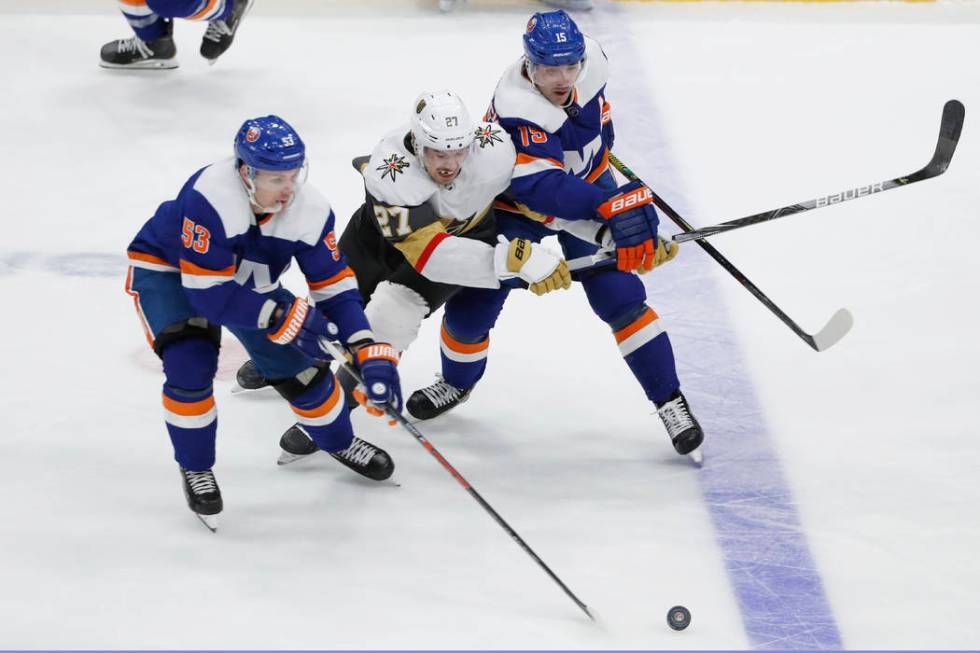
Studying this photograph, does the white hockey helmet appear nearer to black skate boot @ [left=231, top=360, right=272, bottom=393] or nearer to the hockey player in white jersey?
the hockey player in white jersey

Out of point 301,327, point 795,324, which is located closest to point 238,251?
point 301,327

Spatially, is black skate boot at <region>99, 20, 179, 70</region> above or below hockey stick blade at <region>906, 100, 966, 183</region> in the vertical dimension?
below

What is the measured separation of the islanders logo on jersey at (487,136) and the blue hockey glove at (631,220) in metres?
0.31

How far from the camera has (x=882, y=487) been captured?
3580 mm

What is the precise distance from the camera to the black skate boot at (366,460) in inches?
139

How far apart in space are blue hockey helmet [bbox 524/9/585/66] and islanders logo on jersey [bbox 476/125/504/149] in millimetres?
201

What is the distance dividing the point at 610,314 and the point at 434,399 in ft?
1.88

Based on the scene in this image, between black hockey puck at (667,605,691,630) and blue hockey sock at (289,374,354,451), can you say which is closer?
black hockey puck at (667,605,691,630)

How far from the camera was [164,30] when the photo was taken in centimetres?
565

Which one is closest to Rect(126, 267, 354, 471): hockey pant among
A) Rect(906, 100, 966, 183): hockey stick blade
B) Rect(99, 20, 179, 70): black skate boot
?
Rect(906, 100, 966, 183): hockey stick blade

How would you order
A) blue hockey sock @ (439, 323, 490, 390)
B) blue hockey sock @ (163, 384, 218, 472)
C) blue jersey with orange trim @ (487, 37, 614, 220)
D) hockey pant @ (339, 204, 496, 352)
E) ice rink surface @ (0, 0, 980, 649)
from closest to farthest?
ice rink surface @ (0, 0, 980, 649), blue hockey sock @ (163, 384, 218, 472), blue jersey with orange trim @ (487, 37, 614, 220), hockey pant @ (339, 204, 496, 352), blue hockey sock @ (439, 323, 490, 390)

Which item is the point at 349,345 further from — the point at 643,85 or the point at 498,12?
the point at 498,12

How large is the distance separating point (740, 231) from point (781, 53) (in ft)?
4.88

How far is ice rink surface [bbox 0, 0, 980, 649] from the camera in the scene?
3.11 metres
